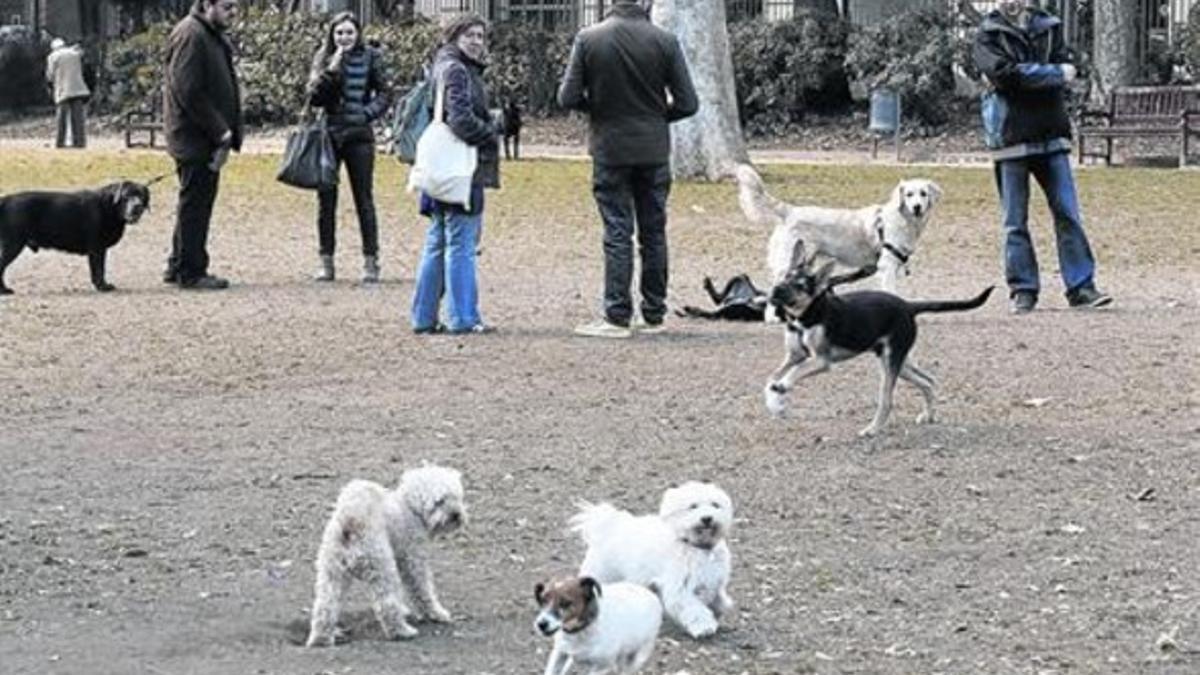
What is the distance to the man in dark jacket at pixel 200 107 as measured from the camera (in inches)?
635

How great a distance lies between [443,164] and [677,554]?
21.8ft

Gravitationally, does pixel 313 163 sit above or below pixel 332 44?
Answer: below

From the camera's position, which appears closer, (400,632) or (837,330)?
(400,632)

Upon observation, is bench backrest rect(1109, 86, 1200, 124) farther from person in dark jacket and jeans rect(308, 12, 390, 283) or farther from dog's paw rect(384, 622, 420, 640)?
dog's paw rect(384, 622, 420, 640)

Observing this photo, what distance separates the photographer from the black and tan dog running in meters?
10.1

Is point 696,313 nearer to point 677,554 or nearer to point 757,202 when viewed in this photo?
point 757,202

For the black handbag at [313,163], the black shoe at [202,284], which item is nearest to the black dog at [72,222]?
the black shoe at [202,284]

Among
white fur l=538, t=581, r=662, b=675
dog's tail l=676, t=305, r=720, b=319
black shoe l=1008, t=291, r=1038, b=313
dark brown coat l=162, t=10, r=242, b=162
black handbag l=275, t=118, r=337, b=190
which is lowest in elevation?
dog's tail l=676, t=305, r=720, b=319

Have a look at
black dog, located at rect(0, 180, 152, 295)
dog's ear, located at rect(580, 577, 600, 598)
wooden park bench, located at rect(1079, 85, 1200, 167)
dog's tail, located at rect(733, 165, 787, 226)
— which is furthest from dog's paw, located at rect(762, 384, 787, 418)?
wooden park bench, located at rect(1079, 85, 1200, 167)

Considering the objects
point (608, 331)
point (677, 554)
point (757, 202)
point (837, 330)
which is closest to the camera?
point (677, 554)

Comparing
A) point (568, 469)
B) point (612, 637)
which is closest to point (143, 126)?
point (568, 469)

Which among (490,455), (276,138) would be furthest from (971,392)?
(276,138)

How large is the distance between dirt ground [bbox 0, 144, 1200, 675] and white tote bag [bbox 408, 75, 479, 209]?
872mm

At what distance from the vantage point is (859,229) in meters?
15.1
